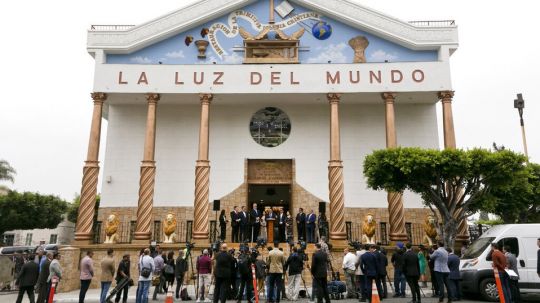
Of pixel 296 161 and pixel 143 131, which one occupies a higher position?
pixel 143 131

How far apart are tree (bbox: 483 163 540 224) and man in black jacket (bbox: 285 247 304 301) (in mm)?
8051

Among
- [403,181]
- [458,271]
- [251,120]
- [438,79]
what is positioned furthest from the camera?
[251,120]

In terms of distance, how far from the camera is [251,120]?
22.4 metres

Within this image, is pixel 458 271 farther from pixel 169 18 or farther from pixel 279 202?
pixel 169 18

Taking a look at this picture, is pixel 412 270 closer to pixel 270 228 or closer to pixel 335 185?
pixel 335 185

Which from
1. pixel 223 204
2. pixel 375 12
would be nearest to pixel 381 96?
pixel 375 12

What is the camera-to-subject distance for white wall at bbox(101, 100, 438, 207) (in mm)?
21484

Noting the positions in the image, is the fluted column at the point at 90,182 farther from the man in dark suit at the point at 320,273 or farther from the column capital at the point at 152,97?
the man in dark suit at the point at 320,273

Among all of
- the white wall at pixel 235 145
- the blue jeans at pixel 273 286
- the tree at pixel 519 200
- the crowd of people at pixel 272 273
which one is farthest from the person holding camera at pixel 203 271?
the tree at pixel 519 200

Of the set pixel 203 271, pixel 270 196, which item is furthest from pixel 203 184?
pixel 203 271

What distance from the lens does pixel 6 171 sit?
1638 inches

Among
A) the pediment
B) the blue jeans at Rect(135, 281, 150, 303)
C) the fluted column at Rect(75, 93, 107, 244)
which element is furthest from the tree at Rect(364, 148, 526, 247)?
the fluted column at Rect(75, 93, 107, 244)

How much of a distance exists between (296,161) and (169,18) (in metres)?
9.65

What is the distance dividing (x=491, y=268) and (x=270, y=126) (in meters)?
13.2
